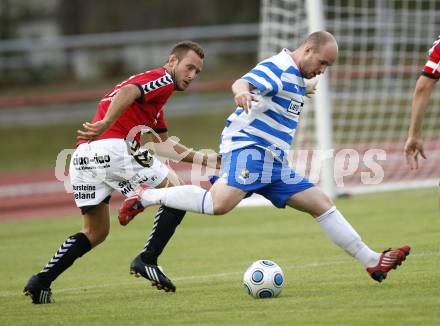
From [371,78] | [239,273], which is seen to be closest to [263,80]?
[239,273]

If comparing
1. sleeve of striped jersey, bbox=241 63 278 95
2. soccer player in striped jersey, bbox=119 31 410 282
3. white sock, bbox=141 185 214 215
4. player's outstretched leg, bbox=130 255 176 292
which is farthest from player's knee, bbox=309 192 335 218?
player's outstretched leg, bbox=130 255 176 292

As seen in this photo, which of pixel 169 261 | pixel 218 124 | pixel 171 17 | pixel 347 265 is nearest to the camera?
pixel 347 265

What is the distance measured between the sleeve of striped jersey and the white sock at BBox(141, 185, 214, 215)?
3.00 feet

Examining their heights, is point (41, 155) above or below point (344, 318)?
below

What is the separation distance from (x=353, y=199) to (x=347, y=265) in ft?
20.9

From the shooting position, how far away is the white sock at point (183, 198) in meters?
7.35

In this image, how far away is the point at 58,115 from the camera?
106 ft

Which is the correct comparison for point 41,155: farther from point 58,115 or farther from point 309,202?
point 309,202

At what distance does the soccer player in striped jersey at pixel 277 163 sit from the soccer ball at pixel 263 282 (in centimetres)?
52

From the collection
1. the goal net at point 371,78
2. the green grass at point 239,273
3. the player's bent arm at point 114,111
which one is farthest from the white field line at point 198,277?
the goal net at point 371,78

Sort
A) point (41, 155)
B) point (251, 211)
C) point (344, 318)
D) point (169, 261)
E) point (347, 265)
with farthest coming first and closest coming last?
point (41, 155) → point (251, 211) → point (169, 261) → point (347, 265) → point (344, 318)

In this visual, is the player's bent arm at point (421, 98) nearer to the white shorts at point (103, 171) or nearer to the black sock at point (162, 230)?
the black sock at point (162, 230)

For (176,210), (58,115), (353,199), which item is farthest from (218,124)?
(176,210)

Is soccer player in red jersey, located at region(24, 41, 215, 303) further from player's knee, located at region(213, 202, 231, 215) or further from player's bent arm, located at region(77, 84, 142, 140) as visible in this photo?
player's knee, located at region(213, 202, 231, 215)
